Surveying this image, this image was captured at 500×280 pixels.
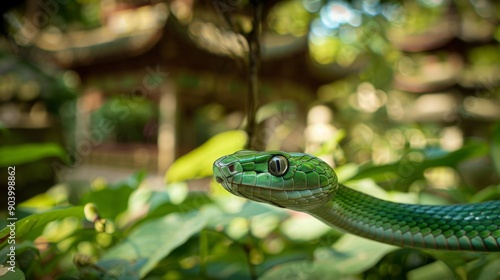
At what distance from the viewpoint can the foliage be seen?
586 mm

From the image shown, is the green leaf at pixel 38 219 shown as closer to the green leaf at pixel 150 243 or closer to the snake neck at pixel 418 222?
the green leaf at pixel 150 243

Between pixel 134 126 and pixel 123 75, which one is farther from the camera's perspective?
pixel 134 126

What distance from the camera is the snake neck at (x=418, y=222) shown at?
576 millimetres

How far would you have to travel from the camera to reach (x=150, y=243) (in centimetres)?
64

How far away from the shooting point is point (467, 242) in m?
0.58

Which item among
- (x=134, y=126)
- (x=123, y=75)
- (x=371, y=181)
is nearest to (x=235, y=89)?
(x=123, y=75)

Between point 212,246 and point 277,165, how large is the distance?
0.86ft

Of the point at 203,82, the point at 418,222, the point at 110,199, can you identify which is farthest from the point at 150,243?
the point at 203,82

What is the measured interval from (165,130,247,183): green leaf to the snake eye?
1.22 feet

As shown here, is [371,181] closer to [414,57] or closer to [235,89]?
[235,89]

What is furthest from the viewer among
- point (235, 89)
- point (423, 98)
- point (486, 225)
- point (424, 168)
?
point (423, 98)

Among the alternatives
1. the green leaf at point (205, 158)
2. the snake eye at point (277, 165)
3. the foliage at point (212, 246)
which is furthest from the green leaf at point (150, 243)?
the green leaf at point (205, 158)

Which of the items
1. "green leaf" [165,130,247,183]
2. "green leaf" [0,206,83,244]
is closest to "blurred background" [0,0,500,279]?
"green leaf" [165,130,247,183]

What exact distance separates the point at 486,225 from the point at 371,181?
326mm
